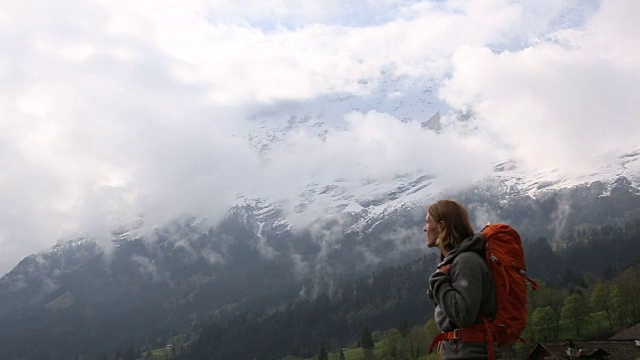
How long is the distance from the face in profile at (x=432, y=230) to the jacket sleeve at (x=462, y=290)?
483 millimetres

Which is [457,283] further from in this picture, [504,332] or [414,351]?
[414,351]

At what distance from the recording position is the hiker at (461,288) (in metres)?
5.71

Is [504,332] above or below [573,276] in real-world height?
above

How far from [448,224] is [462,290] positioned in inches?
31.5

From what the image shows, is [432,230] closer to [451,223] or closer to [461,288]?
[451,223]

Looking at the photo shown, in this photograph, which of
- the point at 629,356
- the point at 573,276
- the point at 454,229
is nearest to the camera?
the point at 454,229

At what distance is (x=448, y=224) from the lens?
6.19 m

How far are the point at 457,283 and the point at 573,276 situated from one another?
16294cm

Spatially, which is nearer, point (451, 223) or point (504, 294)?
point (504, 294)

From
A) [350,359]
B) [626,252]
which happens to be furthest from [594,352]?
[626,252]

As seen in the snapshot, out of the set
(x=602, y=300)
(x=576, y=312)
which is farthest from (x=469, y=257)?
(x=602, y=300)

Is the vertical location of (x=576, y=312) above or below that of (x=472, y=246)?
below

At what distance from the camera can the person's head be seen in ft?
20.2

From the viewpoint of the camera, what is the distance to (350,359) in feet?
401
